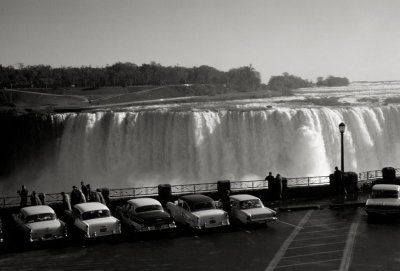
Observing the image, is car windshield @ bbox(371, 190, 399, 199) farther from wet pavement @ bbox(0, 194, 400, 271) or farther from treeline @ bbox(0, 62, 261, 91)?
treeline @ bbox(0, 62, 261, 91)

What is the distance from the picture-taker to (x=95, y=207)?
67.7ft

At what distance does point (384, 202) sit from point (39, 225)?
13311 millimetres

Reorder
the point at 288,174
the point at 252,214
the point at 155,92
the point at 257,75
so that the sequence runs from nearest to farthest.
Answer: the point at 252,214 < the point at 288,174 < the point at 155,92 < the point at 257,75

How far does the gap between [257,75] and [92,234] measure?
143m

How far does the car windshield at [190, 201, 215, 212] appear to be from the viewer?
21422mm

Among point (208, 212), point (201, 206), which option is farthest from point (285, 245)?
point (201, 206)

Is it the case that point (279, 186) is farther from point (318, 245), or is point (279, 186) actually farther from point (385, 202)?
point (318, 245)

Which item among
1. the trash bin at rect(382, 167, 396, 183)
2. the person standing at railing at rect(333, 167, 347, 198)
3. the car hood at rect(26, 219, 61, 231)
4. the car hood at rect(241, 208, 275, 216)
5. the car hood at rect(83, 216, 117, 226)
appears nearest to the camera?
the car hood at rect(26, 219, 61, 231)

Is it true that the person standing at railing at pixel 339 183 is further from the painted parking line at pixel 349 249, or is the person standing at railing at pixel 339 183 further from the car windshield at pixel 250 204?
the car windshield at pixel 250 204

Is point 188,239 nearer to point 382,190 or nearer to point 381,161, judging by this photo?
point 382,190

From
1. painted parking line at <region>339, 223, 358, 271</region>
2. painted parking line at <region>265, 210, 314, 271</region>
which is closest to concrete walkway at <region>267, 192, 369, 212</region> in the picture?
painted parking line at <region>265, 210, 314, 271</region>

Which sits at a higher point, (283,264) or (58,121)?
(58,121)

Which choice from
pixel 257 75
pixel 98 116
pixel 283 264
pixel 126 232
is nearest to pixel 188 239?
pixel 126 232

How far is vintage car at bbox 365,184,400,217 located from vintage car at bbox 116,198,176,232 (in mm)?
8097
